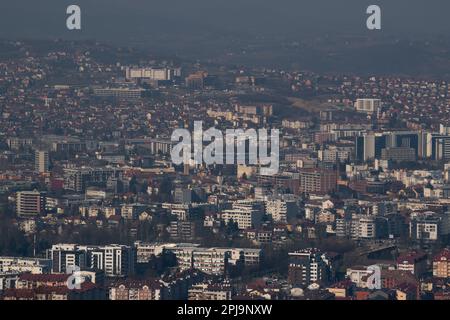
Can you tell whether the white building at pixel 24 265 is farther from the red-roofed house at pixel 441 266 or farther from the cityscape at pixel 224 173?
the red-roofed house at pixel 441 266

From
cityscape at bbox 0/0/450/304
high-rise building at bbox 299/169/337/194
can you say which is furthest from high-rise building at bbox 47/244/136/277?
high-rise building at bbox 299/169/337/194

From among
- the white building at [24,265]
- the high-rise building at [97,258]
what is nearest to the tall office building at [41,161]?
the high-rise building at [97,258]

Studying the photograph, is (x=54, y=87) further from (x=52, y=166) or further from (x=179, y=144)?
(x=52, y=166)

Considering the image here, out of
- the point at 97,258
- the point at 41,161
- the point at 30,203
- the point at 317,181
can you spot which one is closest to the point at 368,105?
the point at 41,161

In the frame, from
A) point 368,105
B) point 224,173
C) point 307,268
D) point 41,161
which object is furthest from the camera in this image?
point 368,105

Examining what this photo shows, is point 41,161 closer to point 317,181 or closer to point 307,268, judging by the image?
point 317,181

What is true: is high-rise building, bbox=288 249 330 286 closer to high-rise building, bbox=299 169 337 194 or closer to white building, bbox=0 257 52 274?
white building, bbox=0 257 52 274
